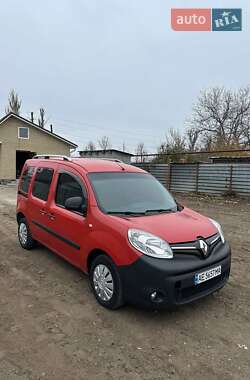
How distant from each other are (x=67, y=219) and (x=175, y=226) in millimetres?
1614

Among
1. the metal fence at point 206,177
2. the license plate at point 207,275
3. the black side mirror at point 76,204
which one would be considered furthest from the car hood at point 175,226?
the metal fence at point 206,177

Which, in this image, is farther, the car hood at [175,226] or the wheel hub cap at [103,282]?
the wheel hub cap at [103,282]

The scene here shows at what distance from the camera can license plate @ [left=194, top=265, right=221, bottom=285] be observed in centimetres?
344

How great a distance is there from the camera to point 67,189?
477 cm

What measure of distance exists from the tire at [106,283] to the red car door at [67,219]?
354 mm

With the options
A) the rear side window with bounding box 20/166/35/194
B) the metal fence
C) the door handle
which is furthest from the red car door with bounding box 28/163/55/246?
the metal fence

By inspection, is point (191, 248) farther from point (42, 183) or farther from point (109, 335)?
point (42, 183)

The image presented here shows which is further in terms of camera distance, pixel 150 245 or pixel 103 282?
pixel 103 282

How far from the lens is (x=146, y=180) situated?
4996 millimetres

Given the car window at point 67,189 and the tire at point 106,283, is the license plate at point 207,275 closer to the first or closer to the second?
the tire at point 106,283

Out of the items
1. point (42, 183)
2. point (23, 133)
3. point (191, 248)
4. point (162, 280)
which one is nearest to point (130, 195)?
point (191, 248)

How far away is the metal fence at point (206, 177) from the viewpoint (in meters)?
14.3

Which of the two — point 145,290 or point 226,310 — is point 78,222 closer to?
point 145,290

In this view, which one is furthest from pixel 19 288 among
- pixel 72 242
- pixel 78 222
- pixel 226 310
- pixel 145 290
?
pixel 226 310
